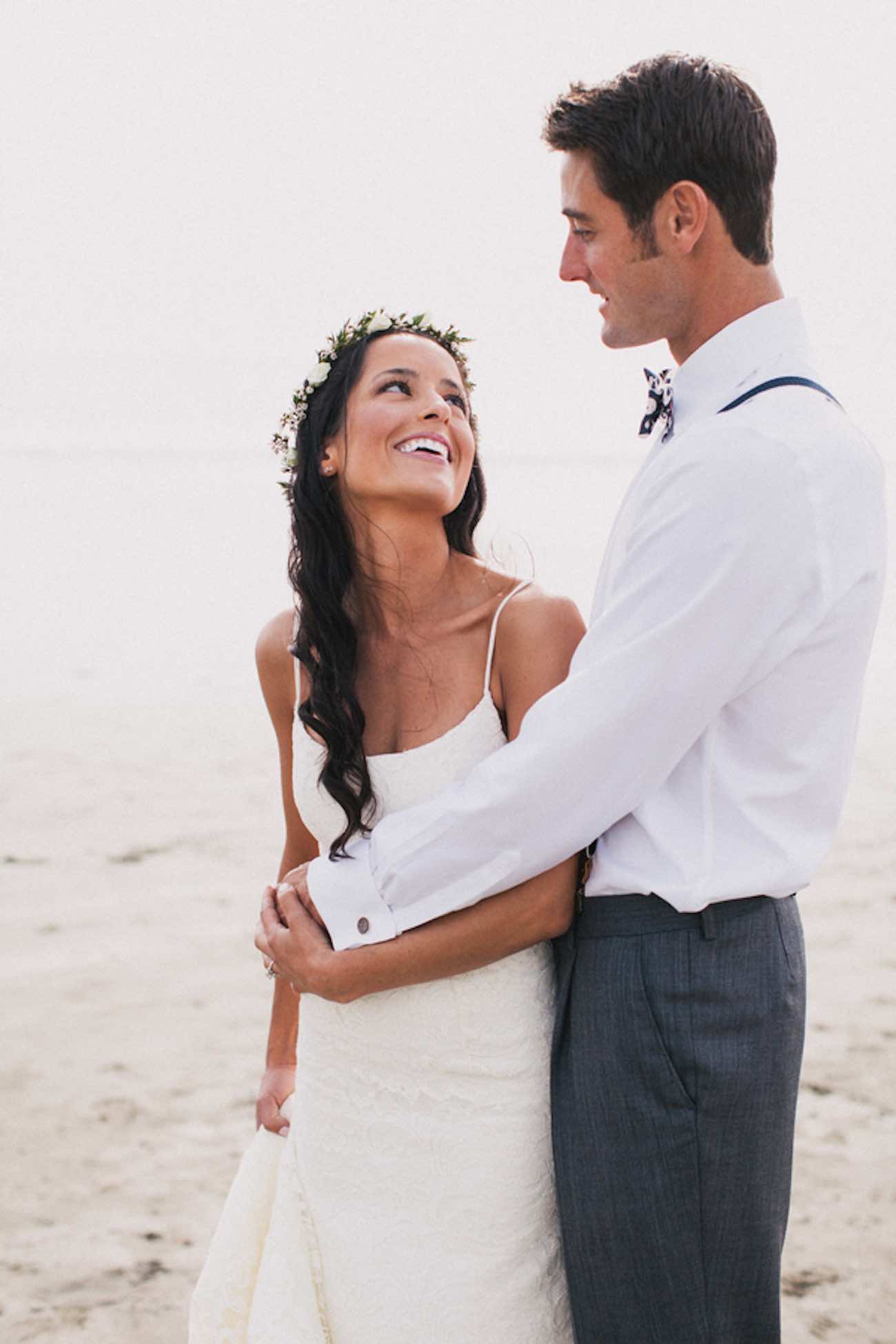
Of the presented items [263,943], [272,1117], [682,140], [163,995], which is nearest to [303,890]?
[263,943]

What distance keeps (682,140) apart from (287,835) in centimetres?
162

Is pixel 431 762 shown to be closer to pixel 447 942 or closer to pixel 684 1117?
pixel 447 942

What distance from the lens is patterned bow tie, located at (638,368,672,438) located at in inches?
91.5

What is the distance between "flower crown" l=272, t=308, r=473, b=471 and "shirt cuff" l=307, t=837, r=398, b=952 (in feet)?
3.51

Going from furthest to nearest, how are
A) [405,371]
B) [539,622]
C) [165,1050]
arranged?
1. [165,1050]
2. [405,371]
3. [539,622]

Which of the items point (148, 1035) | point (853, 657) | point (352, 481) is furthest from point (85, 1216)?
point (853, 657)

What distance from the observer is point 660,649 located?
2008 millimetres

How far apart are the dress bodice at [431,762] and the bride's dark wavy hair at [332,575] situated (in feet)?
0.10

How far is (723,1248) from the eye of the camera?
2172mm

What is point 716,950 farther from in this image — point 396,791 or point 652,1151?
point 396,791

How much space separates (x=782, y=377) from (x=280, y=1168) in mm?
1801

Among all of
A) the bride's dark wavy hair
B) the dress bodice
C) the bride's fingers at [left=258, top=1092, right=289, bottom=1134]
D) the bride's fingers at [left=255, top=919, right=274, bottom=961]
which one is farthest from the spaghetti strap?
the bride's fingers at [left=258, top=1092, right=289, bottom=1134]

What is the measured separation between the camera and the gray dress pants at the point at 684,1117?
7.00ft

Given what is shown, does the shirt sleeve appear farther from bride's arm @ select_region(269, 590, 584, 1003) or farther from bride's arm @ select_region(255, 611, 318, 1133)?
bride's arm @ select_region(255, 611, 318, 1133)
